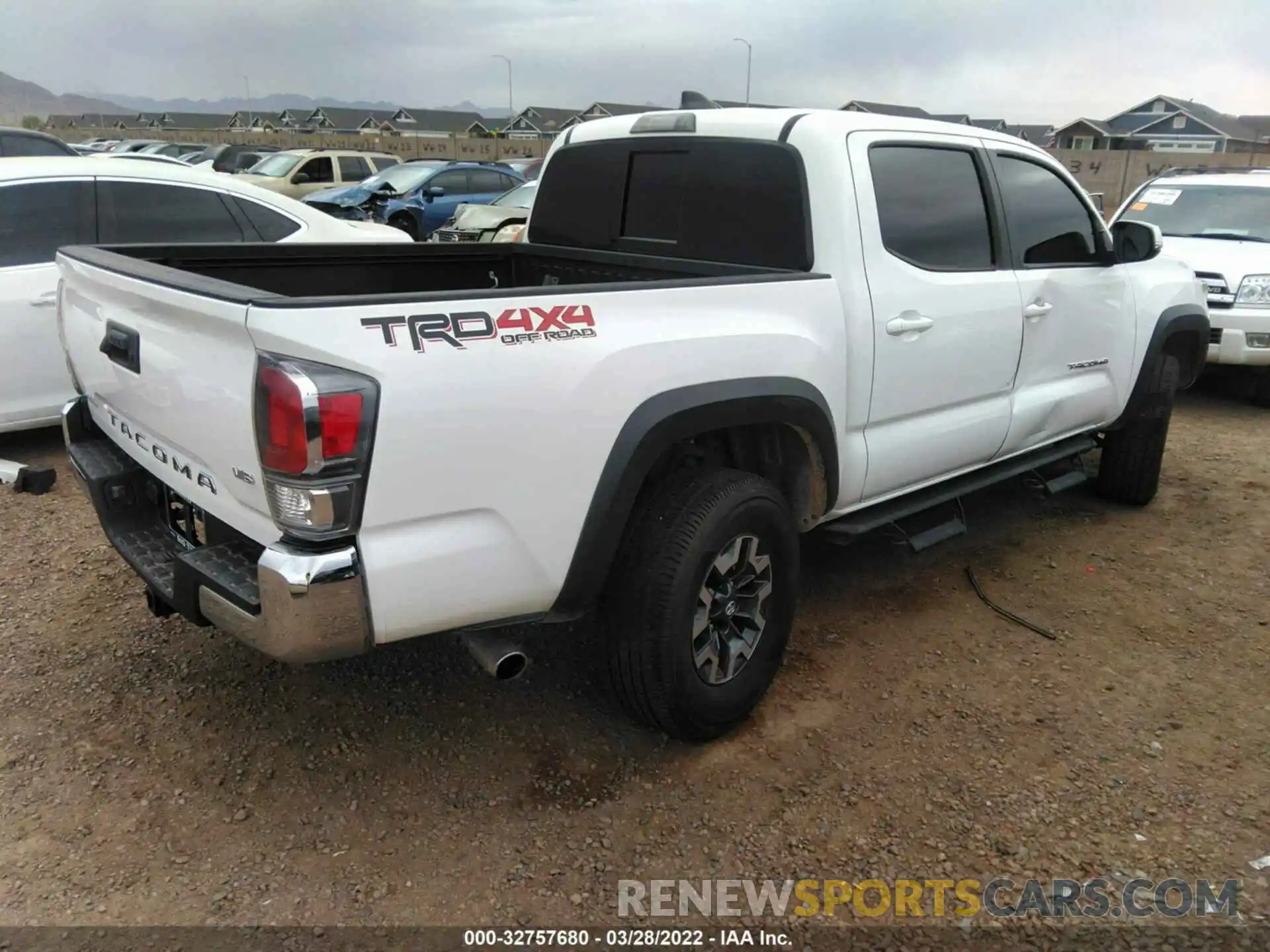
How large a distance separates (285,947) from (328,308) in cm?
154

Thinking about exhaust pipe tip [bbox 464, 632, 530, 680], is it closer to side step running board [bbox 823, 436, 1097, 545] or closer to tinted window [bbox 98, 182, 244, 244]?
side step running board [bbox 823, 436, 1097, 545]

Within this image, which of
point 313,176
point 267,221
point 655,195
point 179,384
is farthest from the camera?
point 313,176

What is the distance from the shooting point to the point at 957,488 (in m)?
4.05

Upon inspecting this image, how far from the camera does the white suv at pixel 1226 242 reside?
7.43 m

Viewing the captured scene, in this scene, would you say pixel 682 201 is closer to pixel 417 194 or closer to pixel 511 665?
pixel 511 665

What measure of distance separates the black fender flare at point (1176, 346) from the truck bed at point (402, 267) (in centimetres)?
265

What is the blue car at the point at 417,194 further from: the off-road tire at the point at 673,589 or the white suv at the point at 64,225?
the off-road tire at the point at 673,589

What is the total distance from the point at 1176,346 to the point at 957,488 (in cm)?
225

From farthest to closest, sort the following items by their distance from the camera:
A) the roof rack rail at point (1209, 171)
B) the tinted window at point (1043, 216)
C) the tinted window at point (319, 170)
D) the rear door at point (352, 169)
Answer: the rear door at point (352, 169) < the tinted window at point (319, 170) < the roof rack rail at point (1209, 171) < the tinted window at point (1043, 216)

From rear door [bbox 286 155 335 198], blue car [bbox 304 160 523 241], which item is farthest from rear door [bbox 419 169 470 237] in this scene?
rear door [bbox 286 155 335 198]

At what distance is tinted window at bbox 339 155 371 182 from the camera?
18141 mm

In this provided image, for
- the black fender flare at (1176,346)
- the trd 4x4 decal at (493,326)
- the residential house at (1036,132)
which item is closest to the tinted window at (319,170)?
the black fender flare at (1176,346)

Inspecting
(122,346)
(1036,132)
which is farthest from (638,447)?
(1036,132)

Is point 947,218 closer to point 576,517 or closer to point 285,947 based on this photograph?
point 576,517
